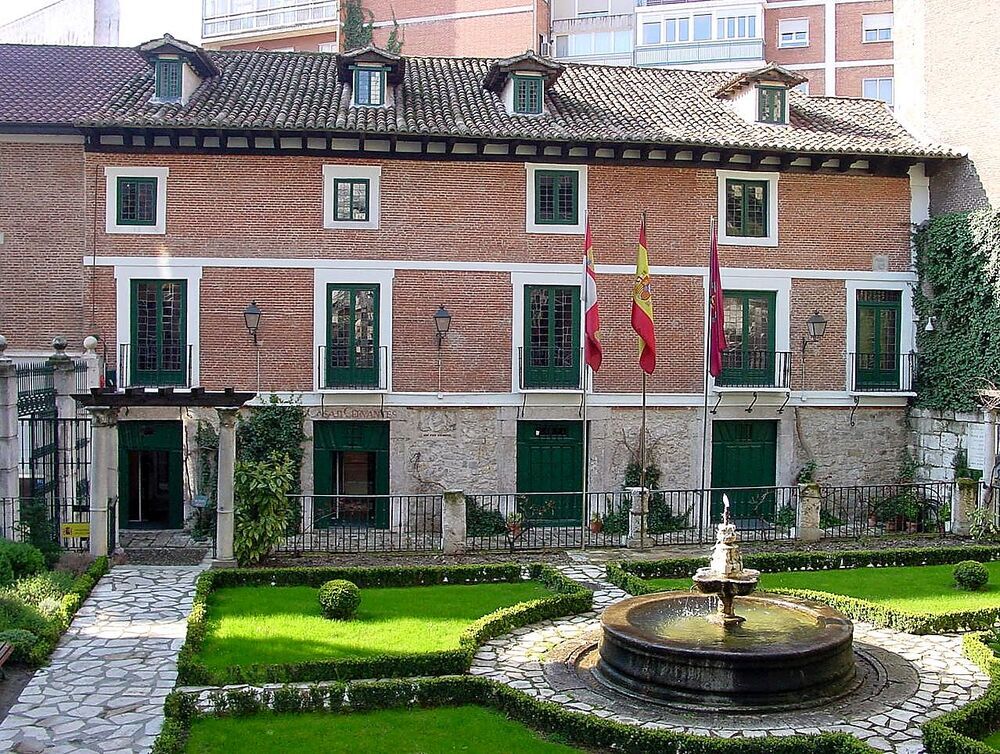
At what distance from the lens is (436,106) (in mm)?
22375

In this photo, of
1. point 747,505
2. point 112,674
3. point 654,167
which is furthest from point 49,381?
point 747,505

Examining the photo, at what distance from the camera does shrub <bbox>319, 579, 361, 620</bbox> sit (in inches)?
535

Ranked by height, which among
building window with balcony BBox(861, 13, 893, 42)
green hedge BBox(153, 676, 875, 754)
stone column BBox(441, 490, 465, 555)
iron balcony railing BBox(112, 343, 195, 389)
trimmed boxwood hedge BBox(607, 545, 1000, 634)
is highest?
building window with balcony BBox(861, 13, 893, 42)

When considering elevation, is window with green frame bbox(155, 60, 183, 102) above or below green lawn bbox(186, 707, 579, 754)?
above

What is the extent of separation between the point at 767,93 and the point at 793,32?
2635 centimetres

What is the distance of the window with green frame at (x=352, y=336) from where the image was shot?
70.3ft

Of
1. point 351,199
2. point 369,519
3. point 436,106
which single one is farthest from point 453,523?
point 436,106

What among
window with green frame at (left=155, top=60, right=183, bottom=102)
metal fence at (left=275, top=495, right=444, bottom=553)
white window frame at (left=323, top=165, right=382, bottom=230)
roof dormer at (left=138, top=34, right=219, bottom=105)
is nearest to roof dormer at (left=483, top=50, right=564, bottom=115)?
white window frame at (left=323, top=165, right=382, bottom=230)

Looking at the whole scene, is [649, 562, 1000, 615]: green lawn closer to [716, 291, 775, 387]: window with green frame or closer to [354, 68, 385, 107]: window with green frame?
[716, 291, 775, 387]: window with green frame

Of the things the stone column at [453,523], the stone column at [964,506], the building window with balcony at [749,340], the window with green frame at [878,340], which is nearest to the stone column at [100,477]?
the stone column at [453,523]

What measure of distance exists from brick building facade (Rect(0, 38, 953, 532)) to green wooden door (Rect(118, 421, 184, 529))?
77 cm

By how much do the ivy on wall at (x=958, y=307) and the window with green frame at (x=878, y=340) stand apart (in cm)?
50

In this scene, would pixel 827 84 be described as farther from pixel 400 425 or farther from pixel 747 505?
pixel 400 425

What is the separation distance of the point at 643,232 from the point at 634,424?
5.08 meters
